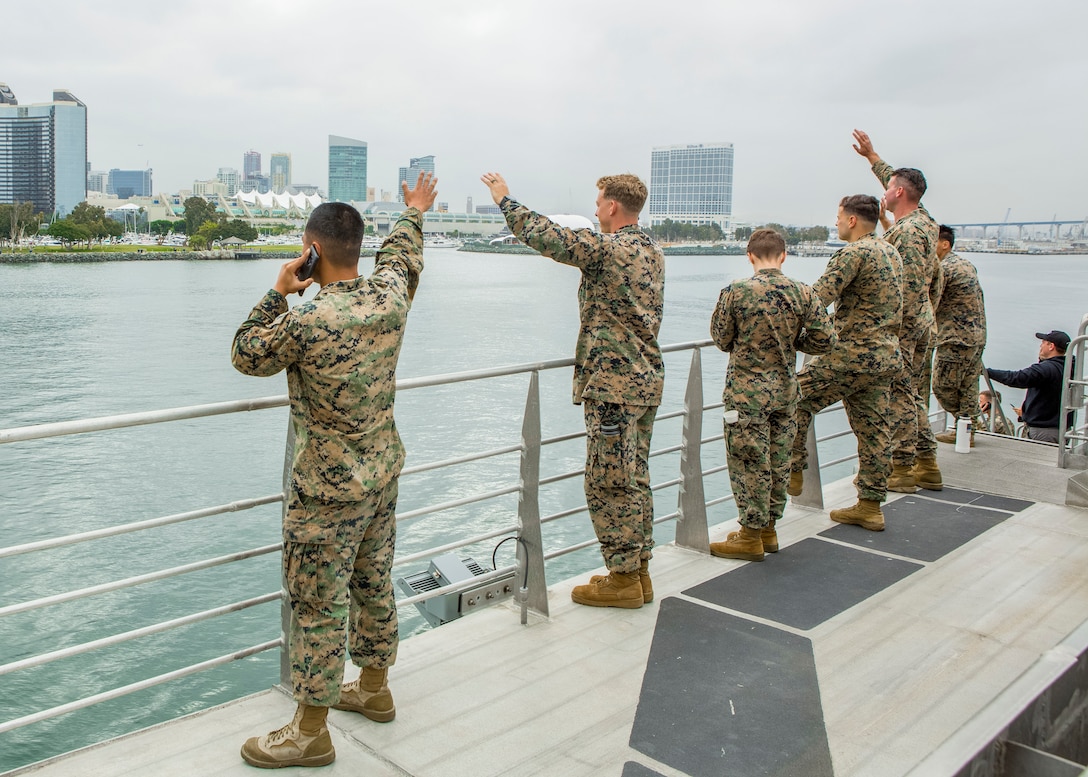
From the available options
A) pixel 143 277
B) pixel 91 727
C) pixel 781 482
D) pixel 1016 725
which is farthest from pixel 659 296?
pixel 143 277

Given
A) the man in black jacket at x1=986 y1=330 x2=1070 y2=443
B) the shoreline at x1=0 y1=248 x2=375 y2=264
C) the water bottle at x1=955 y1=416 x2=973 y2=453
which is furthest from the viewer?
the shoreline at x1=0 y1=248 x2=375 y2=264

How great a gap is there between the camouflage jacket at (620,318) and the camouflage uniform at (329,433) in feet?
3.94

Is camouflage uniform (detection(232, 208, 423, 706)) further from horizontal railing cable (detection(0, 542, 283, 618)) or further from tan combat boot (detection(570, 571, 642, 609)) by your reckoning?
tan combat boot (detection(570, 571, 642, 609))

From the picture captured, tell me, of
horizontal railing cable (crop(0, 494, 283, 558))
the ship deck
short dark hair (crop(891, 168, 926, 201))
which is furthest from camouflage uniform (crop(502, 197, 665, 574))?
short dark hair (crop(891, 168, 926, 201))

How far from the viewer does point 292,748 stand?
2.39m

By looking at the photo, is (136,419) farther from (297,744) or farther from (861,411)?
(861,411)

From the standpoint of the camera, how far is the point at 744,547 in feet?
14.2

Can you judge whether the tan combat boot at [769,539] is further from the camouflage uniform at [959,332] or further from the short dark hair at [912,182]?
the camouflage uniform at [959,332]

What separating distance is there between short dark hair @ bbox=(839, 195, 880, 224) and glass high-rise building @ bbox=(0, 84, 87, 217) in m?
117

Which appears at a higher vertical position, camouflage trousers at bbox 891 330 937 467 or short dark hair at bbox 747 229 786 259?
short dark hair at bbox 747 229 786 259

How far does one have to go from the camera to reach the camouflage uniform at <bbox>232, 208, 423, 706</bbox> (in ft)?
7.36

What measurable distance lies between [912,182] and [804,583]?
2613 mm

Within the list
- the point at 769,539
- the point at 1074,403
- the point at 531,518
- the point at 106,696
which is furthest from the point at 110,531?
the point at 1074,403

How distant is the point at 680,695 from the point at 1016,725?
1.06m
